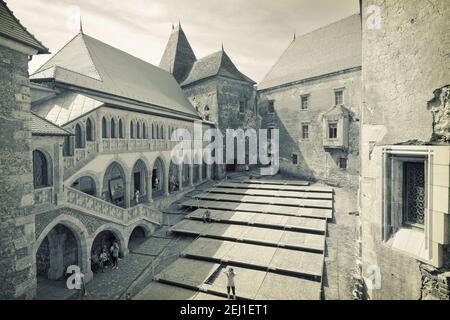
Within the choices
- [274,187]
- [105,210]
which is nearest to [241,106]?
[274,187]

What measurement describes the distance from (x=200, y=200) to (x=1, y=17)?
1710 centimetres

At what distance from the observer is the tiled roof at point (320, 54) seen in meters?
27.5

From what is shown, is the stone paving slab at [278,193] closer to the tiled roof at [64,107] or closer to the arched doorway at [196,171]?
the arched doorway at [196,171]

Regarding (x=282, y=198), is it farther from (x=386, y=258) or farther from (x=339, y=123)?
(x=386, y=258)

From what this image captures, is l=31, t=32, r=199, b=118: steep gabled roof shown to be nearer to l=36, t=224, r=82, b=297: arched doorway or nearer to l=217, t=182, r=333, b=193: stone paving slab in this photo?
l=36, t=224, r=82, b=297: arched doorway

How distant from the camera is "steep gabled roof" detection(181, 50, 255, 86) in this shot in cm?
3347

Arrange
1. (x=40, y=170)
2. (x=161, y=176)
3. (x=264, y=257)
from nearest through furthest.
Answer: (x=40, y=170) → (x=264, y=257) → (x=161, y=176)

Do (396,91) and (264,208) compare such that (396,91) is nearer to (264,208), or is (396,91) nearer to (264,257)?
(264,257)

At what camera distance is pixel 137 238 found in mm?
16969

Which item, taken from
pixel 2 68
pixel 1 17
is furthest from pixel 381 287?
pixel 1 17

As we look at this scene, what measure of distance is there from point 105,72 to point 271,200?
1786 centimetres

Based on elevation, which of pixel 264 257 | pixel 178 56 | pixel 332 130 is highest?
pixel 178 56

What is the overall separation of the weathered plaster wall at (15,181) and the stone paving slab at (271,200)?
14698 mm

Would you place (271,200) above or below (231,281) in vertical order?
above
